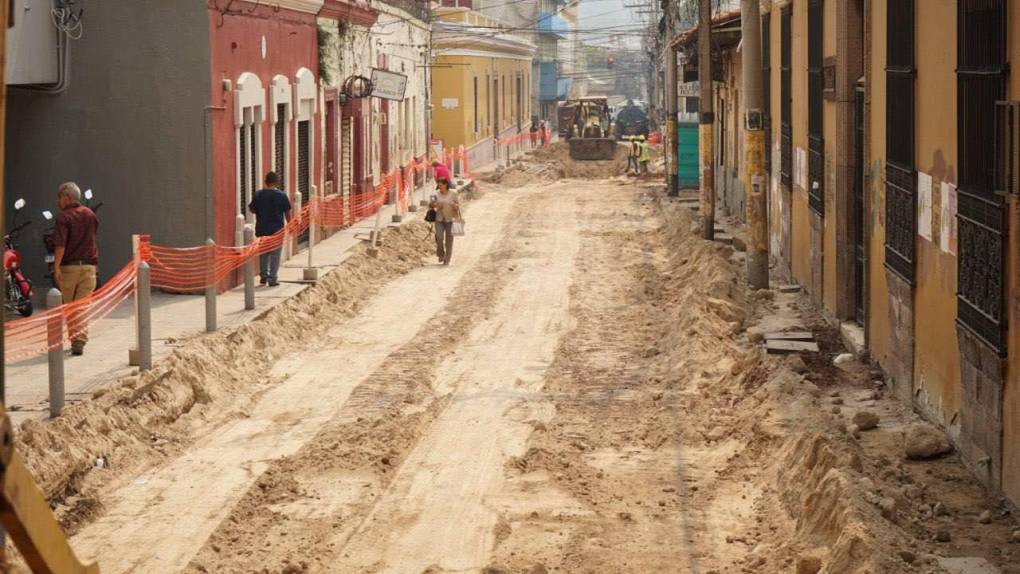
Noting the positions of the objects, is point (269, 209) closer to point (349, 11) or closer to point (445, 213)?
point (445, 213)

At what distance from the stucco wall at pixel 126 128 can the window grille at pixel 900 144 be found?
9873mm

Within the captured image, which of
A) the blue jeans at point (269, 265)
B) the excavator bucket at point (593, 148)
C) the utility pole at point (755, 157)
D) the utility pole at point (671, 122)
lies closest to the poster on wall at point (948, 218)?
the utility pole at point (755, 157)

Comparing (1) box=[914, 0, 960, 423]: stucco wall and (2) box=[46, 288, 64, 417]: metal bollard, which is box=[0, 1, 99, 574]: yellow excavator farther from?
(1) box=[914, 0, 960, 423]: stucco wall

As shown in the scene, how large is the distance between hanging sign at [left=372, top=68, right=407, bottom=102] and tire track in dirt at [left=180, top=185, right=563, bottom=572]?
45.0 feet

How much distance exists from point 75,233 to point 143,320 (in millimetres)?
1617

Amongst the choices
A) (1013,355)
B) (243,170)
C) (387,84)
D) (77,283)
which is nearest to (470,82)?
(387,84)

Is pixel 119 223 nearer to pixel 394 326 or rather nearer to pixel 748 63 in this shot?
pixel 394 326

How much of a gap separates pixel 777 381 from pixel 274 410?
4551mm

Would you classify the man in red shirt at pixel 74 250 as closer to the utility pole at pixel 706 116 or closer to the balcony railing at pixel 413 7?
the utility pole at pixel 706 116

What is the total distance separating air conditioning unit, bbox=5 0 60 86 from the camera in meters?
18.8

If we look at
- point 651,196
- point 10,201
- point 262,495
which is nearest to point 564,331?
point 10,201

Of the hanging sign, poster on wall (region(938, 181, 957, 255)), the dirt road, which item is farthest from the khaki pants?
the hanging sign

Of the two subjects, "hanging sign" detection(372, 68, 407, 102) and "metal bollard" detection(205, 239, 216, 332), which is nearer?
"metal bollard" detection(205, 239, 216, 332)

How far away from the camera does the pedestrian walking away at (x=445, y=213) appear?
26453 mm
